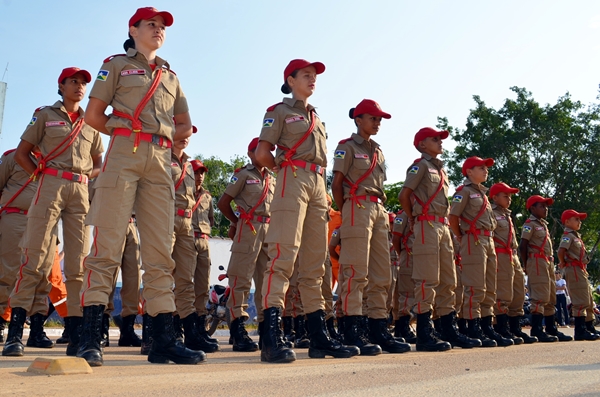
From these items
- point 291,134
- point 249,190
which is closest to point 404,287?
point 249,190

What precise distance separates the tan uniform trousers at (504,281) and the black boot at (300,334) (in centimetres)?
299

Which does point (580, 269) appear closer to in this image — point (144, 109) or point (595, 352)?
point (595, 352)

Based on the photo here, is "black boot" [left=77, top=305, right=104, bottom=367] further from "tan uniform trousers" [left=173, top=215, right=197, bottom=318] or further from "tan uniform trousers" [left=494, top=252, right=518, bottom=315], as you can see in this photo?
"tan uniform trousers" [left=494, top=252, right=518, bottom=315]

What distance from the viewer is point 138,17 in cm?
517

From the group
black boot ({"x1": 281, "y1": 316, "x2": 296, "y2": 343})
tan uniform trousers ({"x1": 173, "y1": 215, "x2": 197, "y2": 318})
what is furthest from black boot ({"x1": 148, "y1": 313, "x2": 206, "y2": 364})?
black boot ({"x1": 281, "y1": 316, "x2": 296, "y2": 343})

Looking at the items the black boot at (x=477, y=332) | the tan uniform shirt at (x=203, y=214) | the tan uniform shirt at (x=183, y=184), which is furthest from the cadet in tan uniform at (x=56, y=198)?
the black boot at (x=477, y=332)

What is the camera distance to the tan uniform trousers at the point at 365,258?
668 cm

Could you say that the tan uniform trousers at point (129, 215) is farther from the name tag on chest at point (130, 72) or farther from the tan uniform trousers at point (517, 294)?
the tan uniform trousers at point (517, 294)

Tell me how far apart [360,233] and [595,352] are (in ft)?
8.32

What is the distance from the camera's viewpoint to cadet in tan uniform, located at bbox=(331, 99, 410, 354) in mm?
6684

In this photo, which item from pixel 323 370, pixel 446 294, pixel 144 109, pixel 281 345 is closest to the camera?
pixel 323 370

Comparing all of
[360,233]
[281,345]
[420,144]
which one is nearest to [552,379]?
[281,345]

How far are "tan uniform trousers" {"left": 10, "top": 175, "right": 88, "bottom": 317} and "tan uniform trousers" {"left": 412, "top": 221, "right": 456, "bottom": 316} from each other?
11.7 ft

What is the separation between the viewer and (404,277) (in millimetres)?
10648
